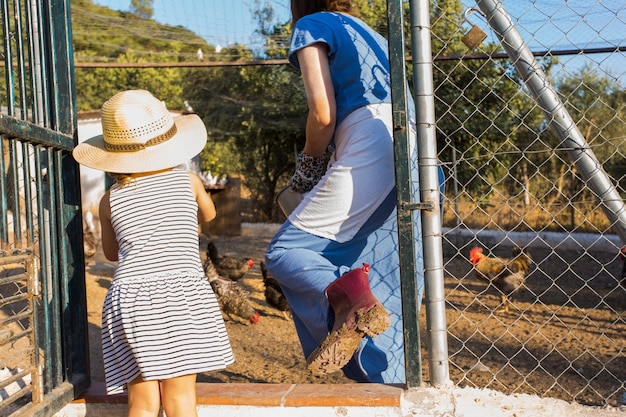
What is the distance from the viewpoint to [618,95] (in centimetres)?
1021

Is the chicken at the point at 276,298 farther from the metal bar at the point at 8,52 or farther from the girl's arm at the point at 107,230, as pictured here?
the metal bar at the point at 8,52

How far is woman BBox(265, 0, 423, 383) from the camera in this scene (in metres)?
2.69

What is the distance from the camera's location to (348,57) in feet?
8.95

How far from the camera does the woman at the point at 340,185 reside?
8.81 feet

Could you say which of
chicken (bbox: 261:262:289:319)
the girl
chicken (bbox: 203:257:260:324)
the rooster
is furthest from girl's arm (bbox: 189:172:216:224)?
the rooster

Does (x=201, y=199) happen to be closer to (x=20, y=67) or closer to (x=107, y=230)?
(x=107, y=230)

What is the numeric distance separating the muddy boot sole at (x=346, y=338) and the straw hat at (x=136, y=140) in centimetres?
82

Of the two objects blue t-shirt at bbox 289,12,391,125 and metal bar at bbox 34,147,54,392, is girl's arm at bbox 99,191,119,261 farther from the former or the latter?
blue t-shirt at bbox 289,12,391,125

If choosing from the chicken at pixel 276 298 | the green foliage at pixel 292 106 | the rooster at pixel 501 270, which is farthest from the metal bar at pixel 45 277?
the rooster at pixel 501 270

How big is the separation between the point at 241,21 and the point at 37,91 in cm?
720

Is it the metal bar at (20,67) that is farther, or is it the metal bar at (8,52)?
the metal bar at (20,67)

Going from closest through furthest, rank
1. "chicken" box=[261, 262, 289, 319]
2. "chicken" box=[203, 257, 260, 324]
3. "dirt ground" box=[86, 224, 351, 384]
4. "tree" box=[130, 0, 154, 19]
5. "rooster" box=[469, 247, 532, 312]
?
"dirt ground" box=[86, 224, 351, 384]
"chicken" box=[203, 257, 260, 324]
"chicken" box=[261, 262, 289, 319]
"rooster" box=[469, 247, 532, 312]
"tree" box=[130, 0, 154, 19]

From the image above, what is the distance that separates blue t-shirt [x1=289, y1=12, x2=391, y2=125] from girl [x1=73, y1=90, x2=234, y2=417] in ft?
1.97

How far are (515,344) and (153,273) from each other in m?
3.57
